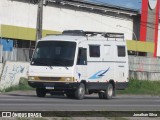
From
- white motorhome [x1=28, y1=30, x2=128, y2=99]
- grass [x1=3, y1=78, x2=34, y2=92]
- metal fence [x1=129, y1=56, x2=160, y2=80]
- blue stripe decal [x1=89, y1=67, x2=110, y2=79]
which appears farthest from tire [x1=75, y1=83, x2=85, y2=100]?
metal fence [x1=129, y1=56, x2=160, y2=80]

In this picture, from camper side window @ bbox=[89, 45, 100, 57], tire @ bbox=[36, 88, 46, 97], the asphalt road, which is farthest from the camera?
camper side window @ bbox=[89, 45, 100, 57]

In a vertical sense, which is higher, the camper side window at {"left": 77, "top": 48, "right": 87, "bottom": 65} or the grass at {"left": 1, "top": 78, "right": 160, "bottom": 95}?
the camper side window at {"left": 77, "top": 48, "right": 87, "bottom": 65}

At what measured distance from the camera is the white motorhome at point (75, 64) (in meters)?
28.8

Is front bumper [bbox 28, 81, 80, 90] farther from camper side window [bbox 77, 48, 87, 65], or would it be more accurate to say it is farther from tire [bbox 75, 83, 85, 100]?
camper side window [bbox 77, 48, 87, 65]

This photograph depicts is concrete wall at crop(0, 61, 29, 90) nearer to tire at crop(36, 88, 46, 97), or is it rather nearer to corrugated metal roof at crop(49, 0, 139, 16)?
tire at crop(36, 88, 46, 97)

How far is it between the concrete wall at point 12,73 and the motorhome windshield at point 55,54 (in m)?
10.6

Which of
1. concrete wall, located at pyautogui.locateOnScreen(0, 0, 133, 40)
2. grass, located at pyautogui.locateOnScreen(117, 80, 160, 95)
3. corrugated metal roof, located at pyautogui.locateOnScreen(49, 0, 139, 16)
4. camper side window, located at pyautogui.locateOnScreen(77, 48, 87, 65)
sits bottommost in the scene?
grass, located at pyautogui.locateOnScreen(117, 80, 160, 95)

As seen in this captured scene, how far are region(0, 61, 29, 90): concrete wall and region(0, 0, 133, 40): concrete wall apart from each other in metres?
12.5

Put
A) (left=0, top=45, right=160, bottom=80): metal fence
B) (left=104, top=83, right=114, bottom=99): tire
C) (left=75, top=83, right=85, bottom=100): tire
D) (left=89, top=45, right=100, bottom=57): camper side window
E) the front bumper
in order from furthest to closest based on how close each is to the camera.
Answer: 1. (left=0, top=45, right=160, bottom=80): metal fence
2. (left=104, top=83, right=114, bottom=99): tire
3. (left=89, top=45, right=100, bottom=57): camper side window
4. (left=75, top=83, right=85, bottom=100): tire
5. the front bumper

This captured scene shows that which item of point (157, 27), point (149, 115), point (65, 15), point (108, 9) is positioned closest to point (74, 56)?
point (149, 115)

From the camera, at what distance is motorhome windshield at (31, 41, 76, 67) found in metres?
28.8

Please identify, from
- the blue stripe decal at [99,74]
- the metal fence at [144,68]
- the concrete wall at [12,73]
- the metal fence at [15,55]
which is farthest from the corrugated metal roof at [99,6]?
the blue stripe decal at [99,74]

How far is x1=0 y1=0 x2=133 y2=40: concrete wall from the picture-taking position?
54013 millimetres

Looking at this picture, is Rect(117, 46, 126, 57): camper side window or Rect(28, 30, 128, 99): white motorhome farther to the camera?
Rect(117, 46, 126, 57): camper side window
